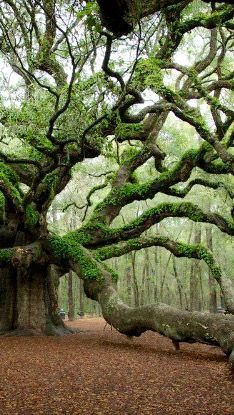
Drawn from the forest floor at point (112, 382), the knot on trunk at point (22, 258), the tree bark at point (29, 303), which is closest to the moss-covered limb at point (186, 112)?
the forest floor at point (112, 382)

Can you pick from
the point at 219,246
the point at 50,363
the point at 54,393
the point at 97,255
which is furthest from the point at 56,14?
the point at 219,246

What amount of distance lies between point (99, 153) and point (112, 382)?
26.8ft

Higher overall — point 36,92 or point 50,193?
point 36,92

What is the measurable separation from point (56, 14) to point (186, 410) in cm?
606

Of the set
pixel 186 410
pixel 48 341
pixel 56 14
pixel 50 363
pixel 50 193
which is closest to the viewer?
pixel 186 410

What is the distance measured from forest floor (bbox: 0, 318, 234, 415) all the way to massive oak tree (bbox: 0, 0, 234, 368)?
104cm

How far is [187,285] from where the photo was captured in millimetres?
48156

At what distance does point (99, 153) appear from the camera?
43.4ft

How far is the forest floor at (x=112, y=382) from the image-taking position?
201 inches

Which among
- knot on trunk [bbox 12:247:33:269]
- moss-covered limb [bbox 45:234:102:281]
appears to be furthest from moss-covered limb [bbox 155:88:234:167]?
knot on trunk [bbox 12:247:33:269]

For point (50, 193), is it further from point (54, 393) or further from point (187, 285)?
point (187, 285)

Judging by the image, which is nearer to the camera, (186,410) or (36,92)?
(186,410)

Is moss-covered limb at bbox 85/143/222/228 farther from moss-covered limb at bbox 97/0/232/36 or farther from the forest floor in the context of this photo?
moss-covered limb at bbox 97/0/232/36

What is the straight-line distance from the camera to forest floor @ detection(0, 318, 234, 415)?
5113 millimetres
